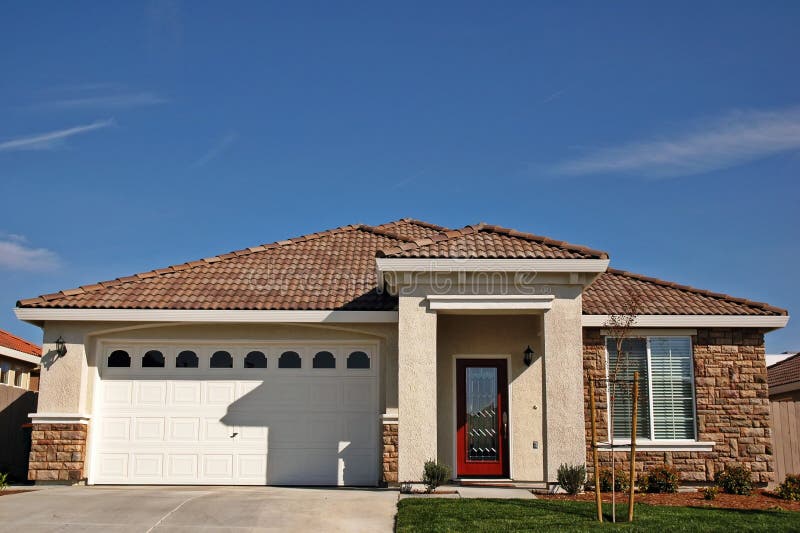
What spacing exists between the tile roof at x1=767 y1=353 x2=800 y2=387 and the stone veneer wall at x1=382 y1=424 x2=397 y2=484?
1191 cm

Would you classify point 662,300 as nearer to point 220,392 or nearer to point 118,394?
point 220,392

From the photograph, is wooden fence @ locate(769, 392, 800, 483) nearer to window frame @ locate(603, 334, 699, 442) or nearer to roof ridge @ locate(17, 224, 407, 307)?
window frame @ locate(603, 334, 699, 442)

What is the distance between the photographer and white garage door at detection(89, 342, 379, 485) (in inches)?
643

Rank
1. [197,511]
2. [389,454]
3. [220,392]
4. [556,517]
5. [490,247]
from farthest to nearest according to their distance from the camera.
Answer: [220,392], [389,454], [490,247], [197,511], [556,517]

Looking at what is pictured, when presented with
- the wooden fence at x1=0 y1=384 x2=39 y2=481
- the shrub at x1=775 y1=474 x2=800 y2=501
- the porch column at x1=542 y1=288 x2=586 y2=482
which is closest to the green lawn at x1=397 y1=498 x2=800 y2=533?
the porch column at x1=542 y1=288 x2=586 y2=482

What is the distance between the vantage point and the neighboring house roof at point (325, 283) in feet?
50.2

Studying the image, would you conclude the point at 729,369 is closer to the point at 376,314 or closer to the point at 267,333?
the point at 376,314

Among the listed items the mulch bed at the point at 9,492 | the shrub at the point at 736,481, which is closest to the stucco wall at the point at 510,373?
the shrub at the point at 736,481

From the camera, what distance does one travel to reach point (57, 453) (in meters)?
15.9

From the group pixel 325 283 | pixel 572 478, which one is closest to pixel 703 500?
pixel 572 478

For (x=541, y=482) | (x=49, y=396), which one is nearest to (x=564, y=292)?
(x=541, y=482)

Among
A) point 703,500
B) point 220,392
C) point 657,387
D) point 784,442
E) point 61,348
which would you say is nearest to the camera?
point 703,500

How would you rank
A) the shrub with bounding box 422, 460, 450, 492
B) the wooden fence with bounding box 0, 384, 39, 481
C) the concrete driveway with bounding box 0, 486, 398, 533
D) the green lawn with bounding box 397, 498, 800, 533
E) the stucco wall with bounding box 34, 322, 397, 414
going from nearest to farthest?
the green lawn with bounding box 397, 498, 800, 533 → the concrete driveway with bounding box 0, 486, 398, 533 → the shrub with bounding box 422, 460, 450, 492 → the stucco wall with bounding box 34, 322, 397, 414 → the wooden fence with bounding box 0, 384, 39, 481

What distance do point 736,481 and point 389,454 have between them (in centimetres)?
646
